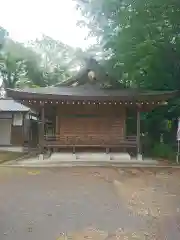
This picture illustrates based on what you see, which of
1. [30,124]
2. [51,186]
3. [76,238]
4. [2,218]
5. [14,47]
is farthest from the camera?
[14,47]

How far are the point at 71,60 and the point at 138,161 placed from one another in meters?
24.9

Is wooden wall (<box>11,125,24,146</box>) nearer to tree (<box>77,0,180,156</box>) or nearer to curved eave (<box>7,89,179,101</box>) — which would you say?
tree (<box>77,0,180,156</box>)

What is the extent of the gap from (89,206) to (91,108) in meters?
11.8

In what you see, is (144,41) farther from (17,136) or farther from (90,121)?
(17,136)

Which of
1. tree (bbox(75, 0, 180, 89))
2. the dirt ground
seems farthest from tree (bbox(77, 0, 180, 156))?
the dirt ground

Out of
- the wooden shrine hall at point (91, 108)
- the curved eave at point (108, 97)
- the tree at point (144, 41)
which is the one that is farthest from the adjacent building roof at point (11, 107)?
the curved eave at point (108, 97)

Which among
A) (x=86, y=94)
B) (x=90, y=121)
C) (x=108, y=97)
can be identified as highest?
(x=86, y=94)

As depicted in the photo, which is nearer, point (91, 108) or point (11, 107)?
point (91, 108)

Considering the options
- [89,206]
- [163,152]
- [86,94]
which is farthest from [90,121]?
[89,206]

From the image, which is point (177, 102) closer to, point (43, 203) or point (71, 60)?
point (43, 203)

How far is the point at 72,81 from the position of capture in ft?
67.8

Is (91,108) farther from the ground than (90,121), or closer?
farther from the ground

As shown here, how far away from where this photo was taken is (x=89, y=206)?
7578 millimetres

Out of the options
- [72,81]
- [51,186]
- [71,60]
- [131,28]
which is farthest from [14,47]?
[51,186]
